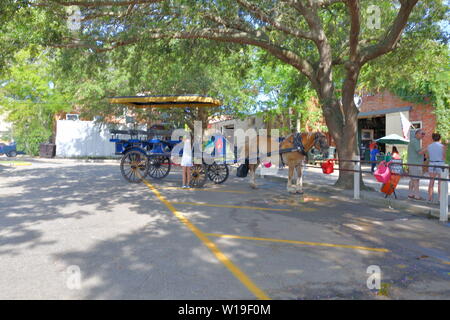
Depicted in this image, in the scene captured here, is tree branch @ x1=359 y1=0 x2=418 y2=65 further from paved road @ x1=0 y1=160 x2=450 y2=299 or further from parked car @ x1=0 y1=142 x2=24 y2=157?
parked car @ x1=0 y1=142 x2=24 y2=157

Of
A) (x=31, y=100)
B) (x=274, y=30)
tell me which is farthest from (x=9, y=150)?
(x=274, y=30)

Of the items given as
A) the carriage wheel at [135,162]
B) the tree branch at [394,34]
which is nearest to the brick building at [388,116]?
the tree branch at [394,34]

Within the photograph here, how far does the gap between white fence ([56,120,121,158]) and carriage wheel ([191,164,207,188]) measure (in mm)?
20880

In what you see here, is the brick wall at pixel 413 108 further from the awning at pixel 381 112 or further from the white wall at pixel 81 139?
the white wall at pixel 81 139

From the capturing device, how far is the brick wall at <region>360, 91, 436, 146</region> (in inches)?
843

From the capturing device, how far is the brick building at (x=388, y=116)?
71.2ft

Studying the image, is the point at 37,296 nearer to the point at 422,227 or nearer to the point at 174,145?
the point at 422,227

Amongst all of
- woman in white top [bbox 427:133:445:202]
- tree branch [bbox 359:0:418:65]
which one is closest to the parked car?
tree branch [bbox 359:0:418:65]

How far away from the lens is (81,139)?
104 feet

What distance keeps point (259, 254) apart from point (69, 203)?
5.57 m

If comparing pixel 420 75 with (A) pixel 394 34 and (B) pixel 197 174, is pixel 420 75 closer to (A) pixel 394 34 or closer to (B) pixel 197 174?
(A) pixel 394 34

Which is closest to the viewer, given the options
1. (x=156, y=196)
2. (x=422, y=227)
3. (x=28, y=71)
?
(x=422, y=227)
